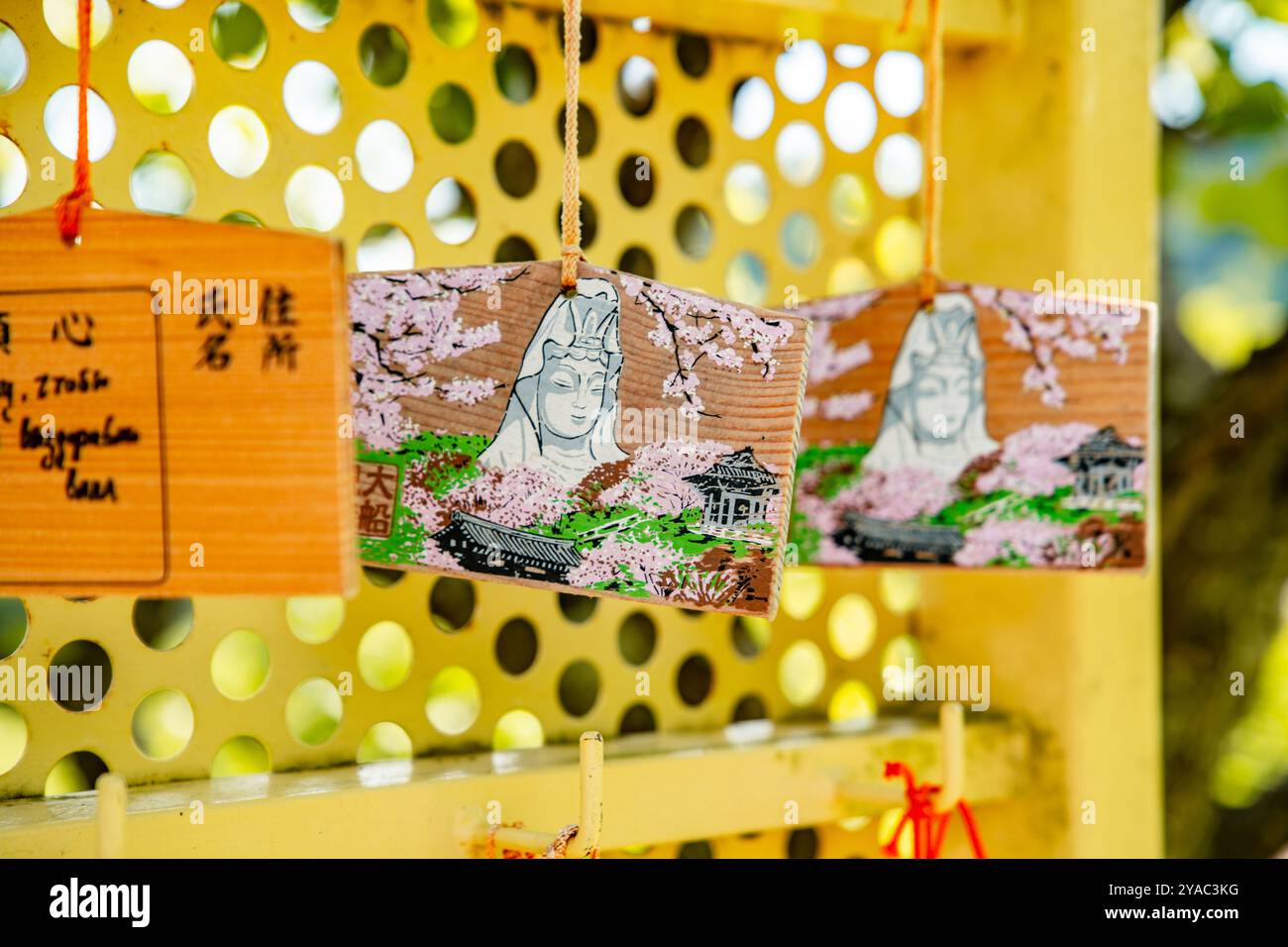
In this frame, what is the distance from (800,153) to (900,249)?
17cm

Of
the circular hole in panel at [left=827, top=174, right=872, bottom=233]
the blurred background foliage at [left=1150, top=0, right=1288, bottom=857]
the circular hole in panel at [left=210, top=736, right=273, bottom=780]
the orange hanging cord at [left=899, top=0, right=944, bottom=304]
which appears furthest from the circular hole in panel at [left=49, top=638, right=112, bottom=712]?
the blurred background foliage at [left=1150, top=0, right=1288, bottom=857]

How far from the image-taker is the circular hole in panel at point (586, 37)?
1287 mm

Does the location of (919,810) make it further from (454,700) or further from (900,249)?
(900,249)

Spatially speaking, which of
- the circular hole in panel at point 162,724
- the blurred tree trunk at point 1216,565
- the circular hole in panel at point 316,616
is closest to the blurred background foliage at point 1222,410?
the blurred tree trunk at point 1216,565

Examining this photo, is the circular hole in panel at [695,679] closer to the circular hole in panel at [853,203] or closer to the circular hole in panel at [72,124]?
the circular hole in panel at [853,203]

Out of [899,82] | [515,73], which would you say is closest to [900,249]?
[899,82]

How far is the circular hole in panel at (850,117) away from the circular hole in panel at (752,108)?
0.24 feet

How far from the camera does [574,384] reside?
3.05 feet

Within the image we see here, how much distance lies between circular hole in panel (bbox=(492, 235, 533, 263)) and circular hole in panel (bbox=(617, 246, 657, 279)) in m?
0.10

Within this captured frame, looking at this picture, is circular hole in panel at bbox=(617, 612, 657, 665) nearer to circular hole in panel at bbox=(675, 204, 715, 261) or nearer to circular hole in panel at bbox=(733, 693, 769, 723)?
circular hole in panel at bbox=(733, 693, 769, 723)

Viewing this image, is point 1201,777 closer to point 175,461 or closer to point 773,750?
point 773,750

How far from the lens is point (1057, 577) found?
4.59ft

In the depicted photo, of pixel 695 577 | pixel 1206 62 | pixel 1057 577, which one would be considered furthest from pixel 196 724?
pixel 1206 62
